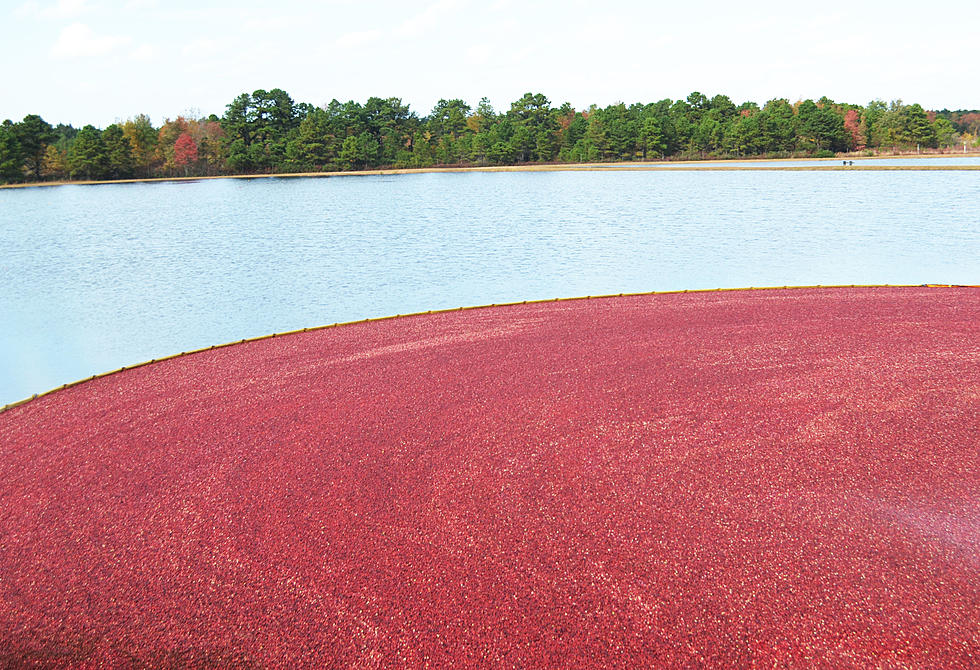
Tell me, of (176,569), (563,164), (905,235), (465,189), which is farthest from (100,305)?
(563,164)

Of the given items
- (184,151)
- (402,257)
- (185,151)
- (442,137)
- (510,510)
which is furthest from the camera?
(442,137)

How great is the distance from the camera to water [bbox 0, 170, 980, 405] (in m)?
11.1

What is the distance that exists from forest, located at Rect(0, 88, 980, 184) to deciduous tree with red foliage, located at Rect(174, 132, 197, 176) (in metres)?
0.10

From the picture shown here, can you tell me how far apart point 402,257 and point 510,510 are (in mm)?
13196

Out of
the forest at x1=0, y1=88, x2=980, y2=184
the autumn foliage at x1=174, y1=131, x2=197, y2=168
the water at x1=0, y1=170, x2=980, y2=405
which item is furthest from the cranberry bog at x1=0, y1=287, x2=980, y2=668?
the autumn foliage at x1=174, y1=131, x2=197, y2=168

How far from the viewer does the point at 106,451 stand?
5.35 metres

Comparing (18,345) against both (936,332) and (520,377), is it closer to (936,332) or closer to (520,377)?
(520,377)

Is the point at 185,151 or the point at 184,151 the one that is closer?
the point at 184,151

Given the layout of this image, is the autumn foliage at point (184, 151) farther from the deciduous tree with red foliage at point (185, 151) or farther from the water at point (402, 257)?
the water at point (402, 257)

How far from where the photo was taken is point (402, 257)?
16.9m

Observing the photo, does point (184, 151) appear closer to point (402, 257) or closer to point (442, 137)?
point (442, 137)

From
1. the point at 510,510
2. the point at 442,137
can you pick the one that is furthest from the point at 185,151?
the point at 510,510

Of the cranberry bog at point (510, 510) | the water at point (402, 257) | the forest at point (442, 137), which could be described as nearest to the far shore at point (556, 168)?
the forest at point (442, 137)

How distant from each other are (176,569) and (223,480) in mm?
1013
